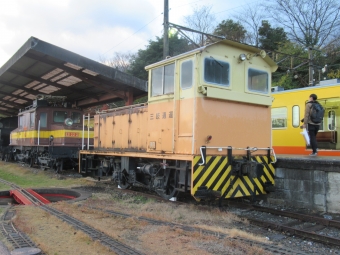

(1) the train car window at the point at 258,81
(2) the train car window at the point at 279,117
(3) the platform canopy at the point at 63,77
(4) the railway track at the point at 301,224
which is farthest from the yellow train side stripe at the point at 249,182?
(3) the platform canopy at the point at 63,77

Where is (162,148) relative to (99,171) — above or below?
above

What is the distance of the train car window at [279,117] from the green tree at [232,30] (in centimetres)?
2459

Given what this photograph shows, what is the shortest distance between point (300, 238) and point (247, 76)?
3.90 m

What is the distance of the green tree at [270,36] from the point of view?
32156 mm

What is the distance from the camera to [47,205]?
23.7 ft

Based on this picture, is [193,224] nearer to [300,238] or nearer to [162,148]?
[300,238]

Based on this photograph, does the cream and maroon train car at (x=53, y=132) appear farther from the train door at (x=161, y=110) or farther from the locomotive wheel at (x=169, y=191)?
the locomotive wheel at (x=169, y=191)

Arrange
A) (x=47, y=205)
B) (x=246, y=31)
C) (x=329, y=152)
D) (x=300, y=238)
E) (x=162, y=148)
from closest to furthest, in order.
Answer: (x=300, y=238) < (x=47, y=205) < (x=162, y=148) < (x=329, y=152) < (x=246, y=31)

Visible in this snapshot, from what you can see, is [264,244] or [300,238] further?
[300,238]

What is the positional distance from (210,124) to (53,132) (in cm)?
1098

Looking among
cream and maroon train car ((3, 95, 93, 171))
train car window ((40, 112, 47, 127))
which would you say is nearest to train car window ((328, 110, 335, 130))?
cream and maroon train car ((3, 95, 93, 171))

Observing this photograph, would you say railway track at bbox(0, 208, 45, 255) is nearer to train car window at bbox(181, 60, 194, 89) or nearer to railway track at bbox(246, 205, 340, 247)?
railway track at bbox(246, 205, 340, 247)

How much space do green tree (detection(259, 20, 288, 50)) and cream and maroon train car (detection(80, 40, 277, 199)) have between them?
26.0 m

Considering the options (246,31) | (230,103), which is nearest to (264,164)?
(230,103)
